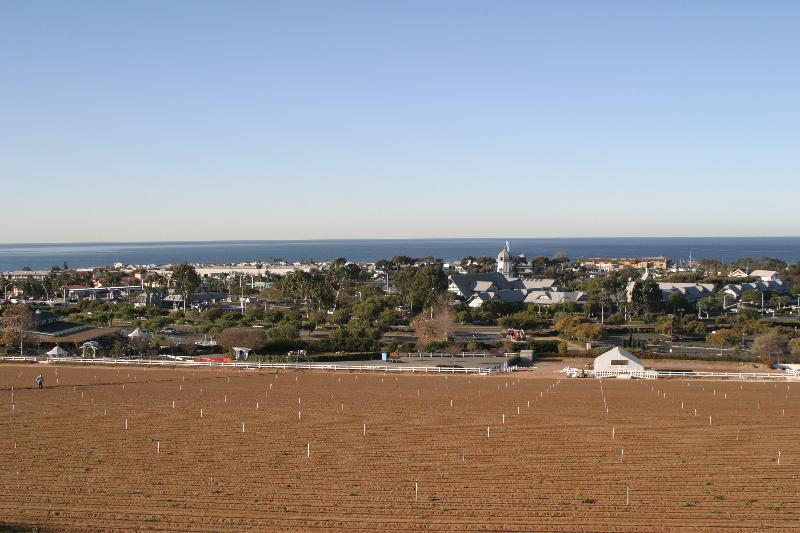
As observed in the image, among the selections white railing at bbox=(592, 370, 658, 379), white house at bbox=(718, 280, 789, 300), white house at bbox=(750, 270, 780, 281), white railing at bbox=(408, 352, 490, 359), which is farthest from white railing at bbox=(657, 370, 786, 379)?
white house at bbox=(750, 270, 780, 281)

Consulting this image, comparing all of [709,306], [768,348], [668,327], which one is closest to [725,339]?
[768,348]

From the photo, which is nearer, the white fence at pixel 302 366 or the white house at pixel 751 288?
the white fence at pixel 302 366

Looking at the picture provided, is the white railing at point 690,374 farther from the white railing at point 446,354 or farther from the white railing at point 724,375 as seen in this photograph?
the white railing at point 446,354

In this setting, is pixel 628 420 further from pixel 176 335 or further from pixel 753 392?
pixel 176 335

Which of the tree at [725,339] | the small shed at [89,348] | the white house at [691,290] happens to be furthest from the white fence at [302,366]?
the white house at [691,290]

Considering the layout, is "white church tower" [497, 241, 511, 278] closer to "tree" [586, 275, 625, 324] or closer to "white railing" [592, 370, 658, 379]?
"tree" [586, 275, 625, 324]
